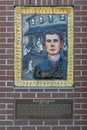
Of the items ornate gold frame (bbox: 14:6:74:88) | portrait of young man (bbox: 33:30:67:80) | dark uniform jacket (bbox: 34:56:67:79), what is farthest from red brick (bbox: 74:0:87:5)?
dark uniform jacket (bbox: 34:56:67:79)

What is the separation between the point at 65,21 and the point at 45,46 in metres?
0.49

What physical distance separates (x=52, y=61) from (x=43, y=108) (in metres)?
0.74

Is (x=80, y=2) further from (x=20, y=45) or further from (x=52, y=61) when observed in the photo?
(x=20, y=45)

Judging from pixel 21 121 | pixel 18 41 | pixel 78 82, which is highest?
pixel 18 41

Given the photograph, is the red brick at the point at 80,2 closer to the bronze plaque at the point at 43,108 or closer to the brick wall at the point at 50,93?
the brick wall at the point at 50,93

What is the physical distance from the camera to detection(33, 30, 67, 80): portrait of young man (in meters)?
9.80

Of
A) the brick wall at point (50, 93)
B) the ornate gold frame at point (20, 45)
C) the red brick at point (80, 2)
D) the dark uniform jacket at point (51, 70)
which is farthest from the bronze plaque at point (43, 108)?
the red brick at point (80, 2)

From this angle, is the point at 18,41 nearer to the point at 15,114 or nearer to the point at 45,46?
the point at 45,46

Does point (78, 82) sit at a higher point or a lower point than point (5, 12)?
lower

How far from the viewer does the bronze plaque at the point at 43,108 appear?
31.9 feet

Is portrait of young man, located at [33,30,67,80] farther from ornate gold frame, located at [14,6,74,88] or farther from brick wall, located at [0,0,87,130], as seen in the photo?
brick wall, located at [0,0,87,130]

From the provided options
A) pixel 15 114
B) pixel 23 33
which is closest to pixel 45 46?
pixel 23 33

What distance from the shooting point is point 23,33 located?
980 centimetres

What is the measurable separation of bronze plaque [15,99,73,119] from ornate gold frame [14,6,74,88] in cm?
25
